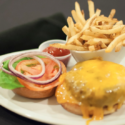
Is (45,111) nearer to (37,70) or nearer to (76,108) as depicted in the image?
(76,108)

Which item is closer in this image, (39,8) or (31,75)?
(31,75)

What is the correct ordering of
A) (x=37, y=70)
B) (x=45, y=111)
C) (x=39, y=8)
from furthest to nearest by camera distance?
(x=39, y=8) < (x=37, y=70) < (x=45, y=111)

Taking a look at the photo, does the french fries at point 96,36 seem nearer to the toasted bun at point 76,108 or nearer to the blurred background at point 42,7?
the toasted bun at point 76,108

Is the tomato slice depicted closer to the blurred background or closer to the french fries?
the french fries

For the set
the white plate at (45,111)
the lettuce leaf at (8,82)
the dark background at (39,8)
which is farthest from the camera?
the dark background at (39,8)

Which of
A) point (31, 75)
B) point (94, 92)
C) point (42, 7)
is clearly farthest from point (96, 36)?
point (42, 7)

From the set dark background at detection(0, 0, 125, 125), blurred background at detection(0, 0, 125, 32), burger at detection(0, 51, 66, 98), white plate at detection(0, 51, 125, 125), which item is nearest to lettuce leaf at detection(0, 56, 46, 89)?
burger at detection(0, 51, 66, 98)

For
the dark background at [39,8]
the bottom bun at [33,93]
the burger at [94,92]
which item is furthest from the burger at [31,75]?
the dark background at [39,8]
